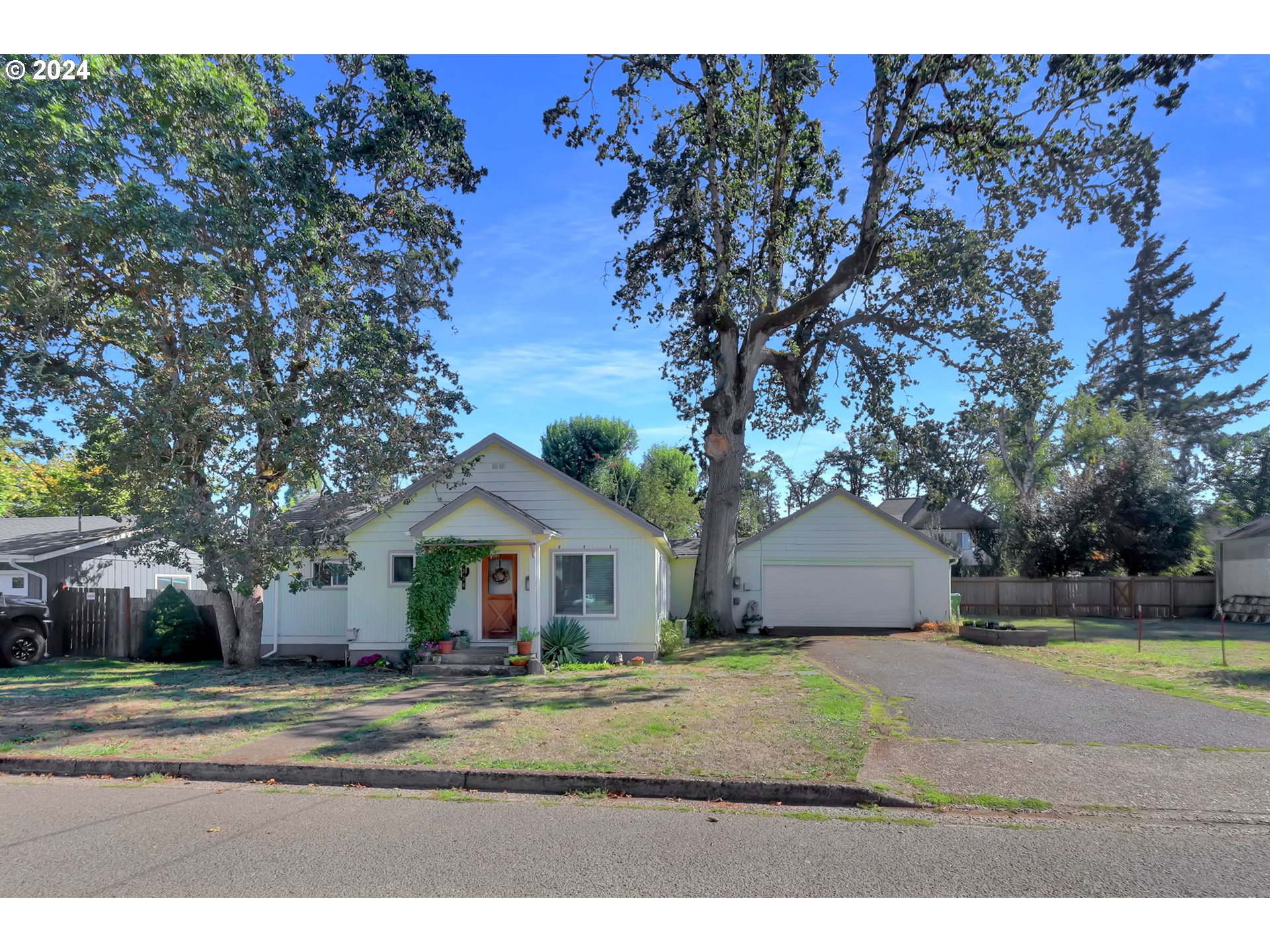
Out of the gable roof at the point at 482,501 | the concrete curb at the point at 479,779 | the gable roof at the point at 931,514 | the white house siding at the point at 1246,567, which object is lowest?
the concrete curb at the point at 479,779

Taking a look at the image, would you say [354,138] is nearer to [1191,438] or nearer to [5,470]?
[5,470]

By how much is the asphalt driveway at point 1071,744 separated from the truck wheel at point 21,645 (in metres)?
16.9

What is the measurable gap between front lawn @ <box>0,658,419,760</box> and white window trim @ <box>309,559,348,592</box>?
1730 mm

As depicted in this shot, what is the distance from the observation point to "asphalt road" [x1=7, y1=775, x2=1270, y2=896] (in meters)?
4.54

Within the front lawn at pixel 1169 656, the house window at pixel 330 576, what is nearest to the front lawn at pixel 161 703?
the house window at pixel 330 576

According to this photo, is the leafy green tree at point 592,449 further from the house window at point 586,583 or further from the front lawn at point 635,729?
the front lawn at point 635,729

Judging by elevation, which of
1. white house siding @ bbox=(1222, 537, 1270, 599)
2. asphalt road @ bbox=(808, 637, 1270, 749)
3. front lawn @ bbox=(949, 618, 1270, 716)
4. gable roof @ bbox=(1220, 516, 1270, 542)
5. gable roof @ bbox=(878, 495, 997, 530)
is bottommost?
front lawn @ bbox=(949, 618, 1270, 716)

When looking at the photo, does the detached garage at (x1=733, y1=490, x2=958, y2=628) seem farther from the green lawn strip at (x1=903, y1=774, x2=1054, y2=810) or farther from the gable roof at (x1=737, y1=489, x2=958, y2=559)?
the green lawn strip at (x1=903, y1=774, x2=1054, y2=810)

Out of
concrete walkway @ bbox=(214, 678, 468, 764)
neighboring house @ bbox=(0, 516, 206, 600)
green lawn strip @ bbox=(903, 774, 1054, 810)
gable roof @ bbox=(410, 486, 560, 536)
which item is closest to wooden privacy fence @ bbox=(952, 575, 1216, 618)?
gable roof @ bbox=(410, 486, 560, 536)

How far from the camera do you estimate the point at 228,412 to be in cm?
1302

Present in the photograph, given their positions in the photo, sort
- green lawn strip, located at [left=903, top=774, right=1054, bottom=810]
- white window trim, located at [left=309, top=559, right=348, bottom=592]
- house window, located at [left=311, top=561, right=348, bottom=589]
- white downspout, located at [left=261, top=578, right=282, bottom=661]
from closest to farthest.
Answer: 1. green lawn strip, located at [left=903, top=774, right=1054, bottom=810]
2. white window trim, located at [left=309, top=559, right=348, bottom=592]
3. house window, located at [left=311, top=561, right=348, bottom=589]
4. white downspout, located at [left=261, top=578, right=282, bottom=661]

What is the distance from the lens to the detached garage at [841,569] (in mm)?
24547

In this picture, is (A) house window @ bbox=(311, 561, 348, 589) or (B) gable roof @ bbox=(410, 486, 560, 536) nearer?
(B) gable roof @ bbox=(410, 486, 560, 536)

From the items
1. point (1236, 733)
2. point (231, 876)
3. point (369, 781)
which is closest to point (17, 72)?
point (369, 781)
